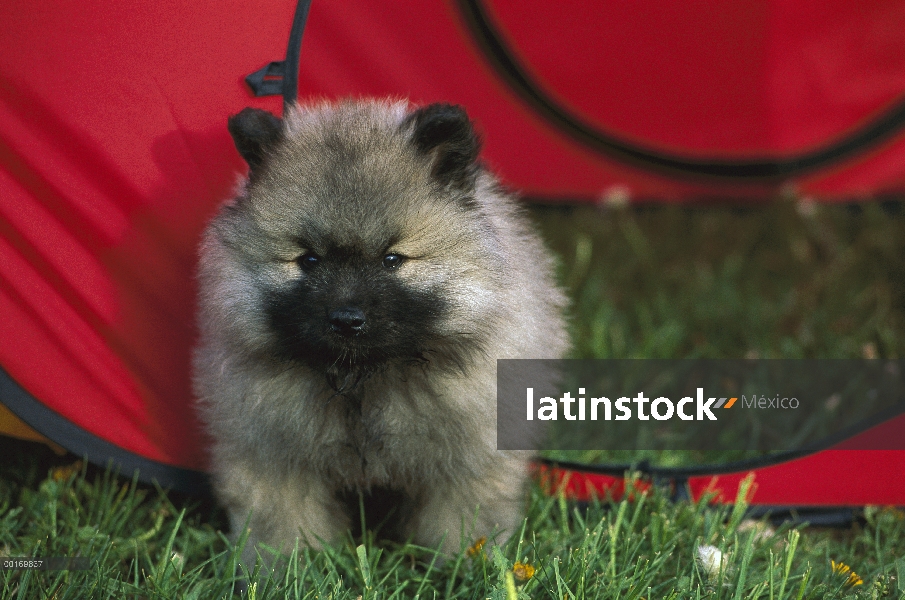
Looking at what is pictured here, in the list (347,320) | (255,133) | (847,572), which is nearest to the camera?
(347,320)

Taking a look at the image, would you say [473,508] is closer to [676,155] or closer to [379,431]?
[379,431]

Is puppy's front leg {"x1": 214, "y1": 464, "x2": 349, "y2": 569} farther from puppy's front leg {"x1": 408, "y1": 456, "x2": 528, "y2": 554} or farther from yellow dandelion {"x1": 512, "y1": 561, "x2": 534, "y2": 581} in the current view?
yellow dandelion {"x1": 512, "y1": 561, "x2": 534, "y2": 581}

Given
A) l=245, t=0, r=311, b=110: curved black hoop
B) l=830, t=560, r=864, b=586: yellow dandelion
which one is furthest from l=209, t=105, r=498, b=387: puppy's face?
l=830, t=560, r=864, b=586: yellow dandelion

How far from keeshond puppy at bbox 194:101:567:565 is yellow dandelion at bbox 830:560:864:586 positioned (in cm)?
75

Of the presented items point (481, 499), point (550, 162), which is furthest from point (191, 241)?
point (550, 162)

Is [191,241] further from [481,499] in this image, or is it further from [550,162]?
[550,162]

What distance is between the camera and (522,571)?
1790 mm

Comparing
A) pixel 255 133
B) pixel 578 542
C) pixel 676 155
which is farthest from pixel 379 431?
pixel 676 155

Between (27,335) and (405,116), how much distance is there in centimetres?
106

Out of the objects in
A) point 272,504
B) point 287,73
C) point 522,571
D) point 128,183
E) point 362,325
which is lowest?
point 522,571

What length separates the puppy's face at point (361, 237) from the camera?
173 centimetres

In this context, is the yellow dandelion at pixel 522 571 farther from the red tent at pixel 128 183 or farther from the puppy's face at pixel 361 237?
the red tent at pixel 128 183

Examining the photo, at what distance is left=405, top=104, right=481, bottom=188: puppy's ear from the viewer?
179 cm

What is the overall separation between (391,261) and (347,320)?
6.6 inches
